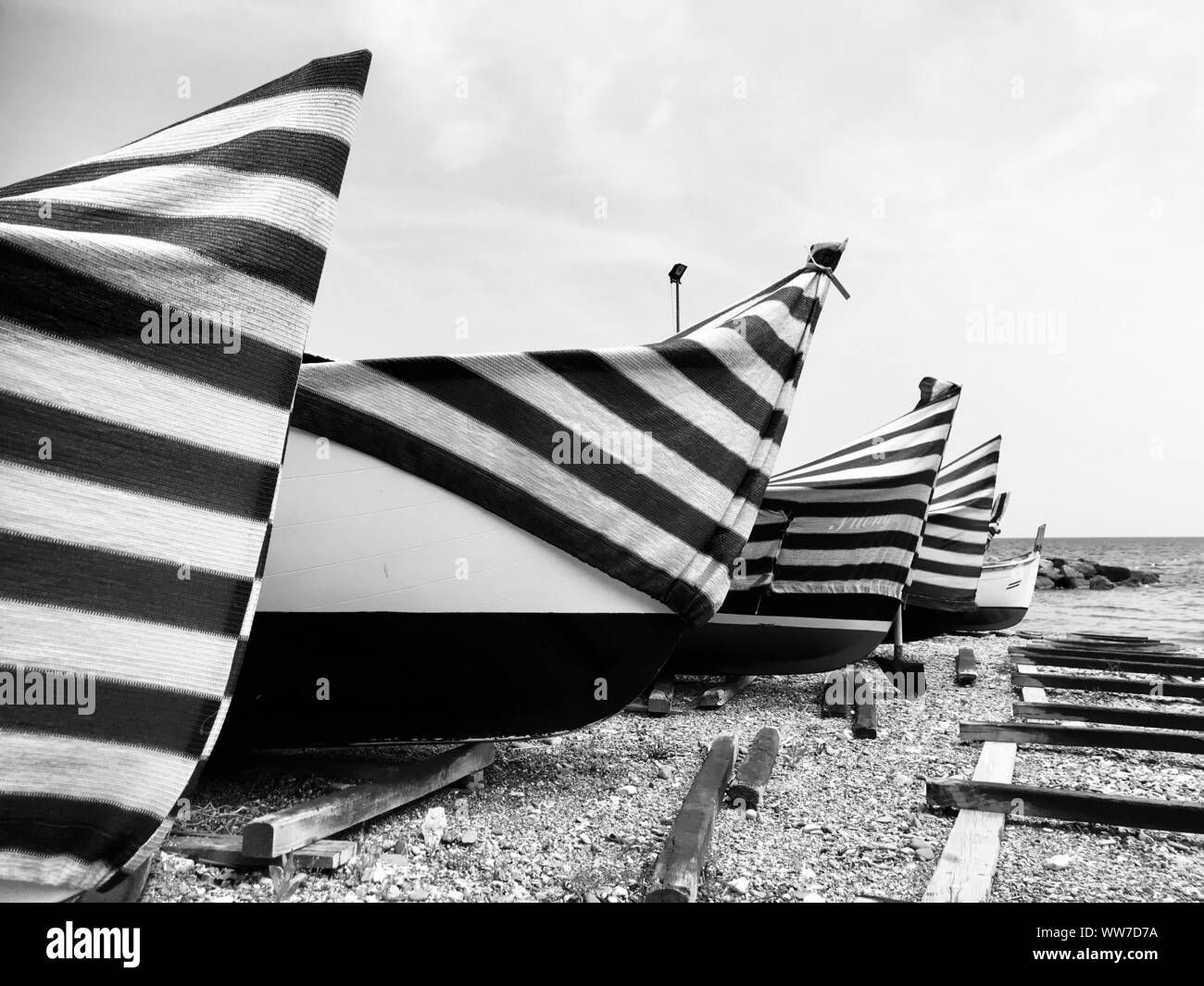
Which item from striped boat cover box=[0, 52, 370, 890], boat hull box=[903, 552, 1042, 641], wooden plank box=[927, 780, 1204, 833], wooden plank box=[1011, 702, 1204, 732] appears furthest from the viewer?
boat hull box=[903, 552, 1042, 641]

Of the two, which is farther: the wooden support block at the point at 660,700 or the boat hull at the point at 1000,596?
the boat hull at the point at 1000,596

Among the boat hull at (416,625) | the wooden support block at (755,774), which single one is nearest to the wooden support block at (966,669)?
the wooden support block at (755,774)

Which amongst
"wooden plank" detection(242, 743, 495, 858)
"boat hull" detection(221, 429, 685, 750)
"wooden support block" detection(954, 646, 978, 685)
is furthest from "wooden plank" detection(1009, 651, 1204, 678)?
"wooden plank" detection(242, 743, 495, 858)

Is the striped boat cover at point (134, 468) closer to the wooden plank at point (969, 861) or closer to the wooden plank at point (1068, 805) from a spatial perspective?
the wooden plank at point (969, 861)

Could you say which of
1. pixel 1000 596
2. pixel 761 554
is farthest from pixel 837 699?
pixel 1000 596

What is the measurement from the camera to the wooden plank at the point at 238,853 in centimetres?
317

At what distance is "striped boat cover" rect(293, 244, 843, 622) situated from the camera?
412 cm

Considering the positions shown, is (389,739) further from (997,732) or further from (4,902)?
(997,732)

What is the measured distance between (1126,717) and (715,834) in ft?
15.3

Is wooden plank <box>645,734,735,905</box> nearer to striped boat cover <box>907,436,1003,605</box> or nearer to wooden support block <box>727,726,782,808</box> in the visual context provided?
wooden support block <box>727,726,782,808</box>

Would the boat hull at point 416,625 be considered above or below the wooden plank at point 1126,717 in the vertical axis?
above

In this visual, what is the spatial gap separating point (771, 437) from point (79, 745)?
4031 mm

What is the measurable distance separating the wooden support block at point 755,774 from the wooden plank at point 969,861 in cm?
93

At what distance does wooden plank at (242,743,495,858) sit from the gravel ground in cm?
11
